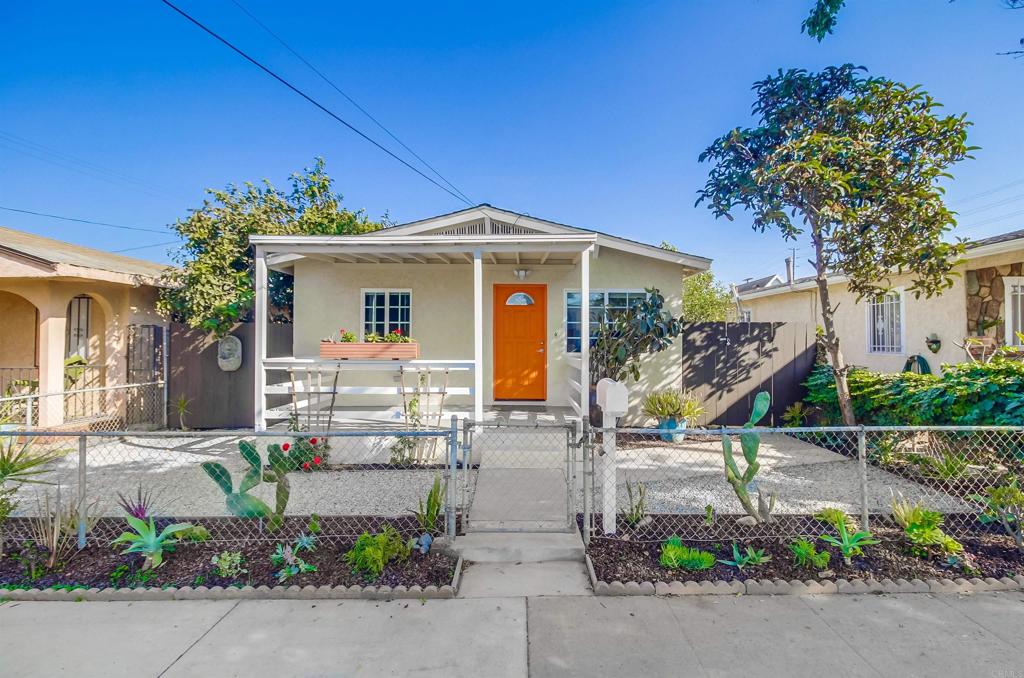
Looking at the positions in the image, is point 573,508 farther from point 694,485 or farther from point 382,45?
point 382,45

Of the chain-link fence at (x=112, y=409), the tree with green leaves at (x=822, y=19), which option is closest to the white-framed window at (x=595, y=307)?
the tree with green leaves at (x=822, y=19)

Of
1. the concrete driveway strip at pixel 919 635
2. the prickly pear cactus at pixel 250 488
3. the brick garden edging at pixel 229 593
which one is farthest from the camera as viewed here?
the prickly pear cactus at pixel 250 488

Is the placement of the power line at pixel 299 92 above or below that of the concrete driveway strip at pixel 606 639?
above

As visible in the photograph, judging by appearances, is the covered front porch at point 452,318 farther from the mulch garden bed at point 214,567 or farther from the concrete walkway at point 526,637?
the concrete walkway at point 526,637

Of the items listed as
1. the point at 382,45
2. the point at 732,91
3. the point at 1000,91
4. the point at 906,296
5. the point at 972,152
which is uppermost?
the point at 382,45

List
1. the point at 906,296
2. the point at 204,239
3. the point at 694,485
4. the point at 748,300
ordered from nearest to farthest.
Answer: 1. the point at 694,485
2. the point at 906,296
3. the point at 204,239
4. the point at 748,300

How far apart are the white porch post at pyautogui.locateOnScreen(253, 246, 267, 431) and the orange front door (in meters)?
3.65

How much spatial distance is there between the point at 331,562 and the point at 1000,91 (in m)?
9.70

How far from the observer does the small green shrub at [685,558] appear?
3.33 m

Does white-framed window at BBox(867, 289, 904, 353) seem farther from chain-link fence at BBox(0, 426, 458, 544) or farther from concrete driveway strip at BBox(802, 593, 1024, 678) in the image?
chain-link fence at BBox(0, 426, 458, 544)

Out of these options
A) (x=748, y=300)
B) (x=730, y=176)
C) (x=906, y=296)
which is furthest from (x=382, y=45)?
(x=748, y=300)

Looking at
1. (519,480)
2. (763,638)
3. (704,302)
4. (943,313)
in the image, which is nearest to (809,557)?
(763,638)

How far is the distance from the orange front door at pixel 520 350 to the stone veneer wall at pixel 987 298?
25.0 feet

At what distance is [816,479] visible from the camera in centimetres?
550
